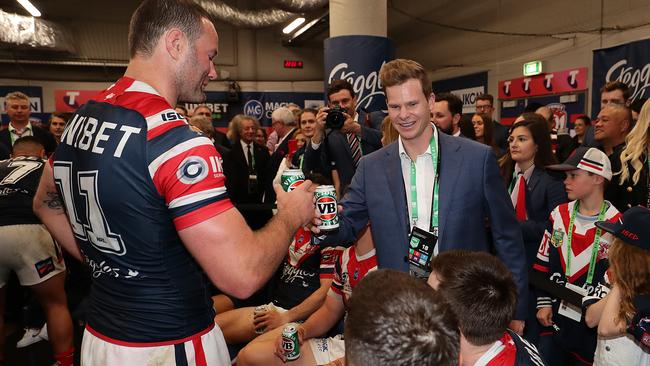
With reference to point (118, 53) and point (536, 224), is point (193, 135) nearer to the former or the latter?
point (536, 224)

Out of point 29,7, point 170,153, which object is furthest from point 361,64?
point 29,7

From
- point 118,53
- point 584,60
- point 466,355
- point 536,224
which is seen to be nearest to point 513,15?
point 584,60

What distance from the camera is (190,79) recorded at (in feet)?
4.54

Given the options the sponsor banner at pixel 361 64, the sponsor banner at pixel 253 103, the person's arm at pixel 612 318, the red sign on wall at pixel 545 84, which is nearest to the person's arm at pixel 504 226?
the person's arm at pixel 612 318

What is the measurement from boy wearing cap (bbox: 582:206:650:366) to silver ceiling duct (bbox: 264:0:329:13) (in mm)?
8340

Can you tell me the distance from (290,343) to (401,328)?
1.71 meters

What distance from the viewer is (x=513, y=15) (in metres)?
9.10

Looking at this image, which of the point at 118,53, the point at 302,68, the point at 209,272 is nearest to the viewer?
the point at 209,272

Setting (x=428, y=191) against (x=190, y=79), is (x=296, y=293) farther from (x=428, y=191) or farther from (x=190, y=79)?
(x=190, y=79)

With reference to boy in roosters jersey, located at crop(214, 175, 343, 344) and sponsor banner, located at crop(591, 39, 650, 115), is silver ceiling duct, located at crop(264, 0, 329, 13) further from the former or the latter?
boy in roosters jersey, located at crop(214, 175, 343, 344)

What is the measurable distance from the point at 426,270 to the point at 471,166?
47 centimetres

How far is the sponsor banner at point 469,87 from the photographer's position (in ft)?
33.4

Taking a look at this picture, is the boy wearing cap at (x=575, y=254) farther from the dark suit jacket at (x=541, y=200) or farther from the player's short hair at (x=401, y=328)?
the player's short hair at (x=401, y=328)

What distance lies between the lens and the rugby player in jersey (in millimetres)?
1178
